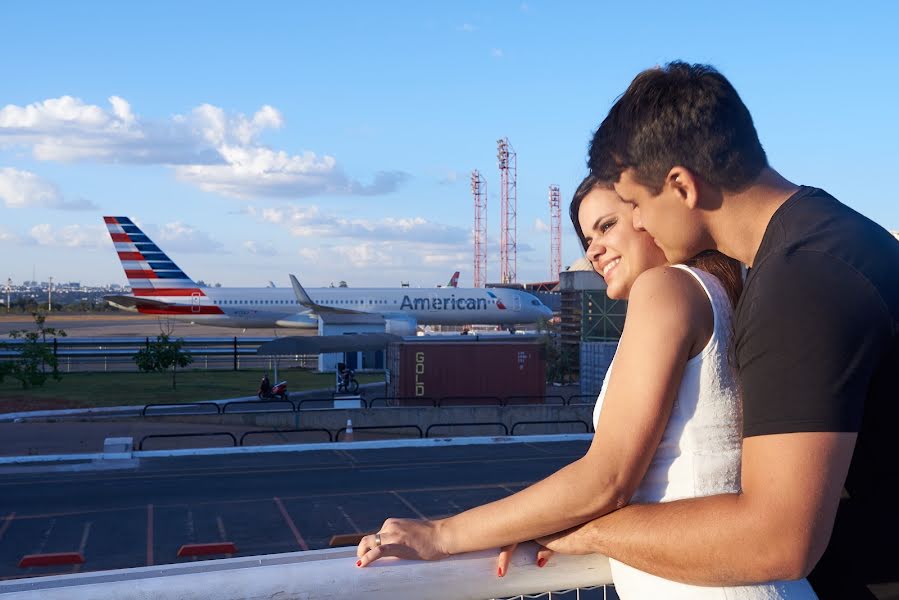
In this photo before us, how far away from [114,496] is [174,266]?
149 ft

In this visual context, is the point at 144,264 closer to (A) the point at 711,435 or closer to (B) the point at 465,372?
(B) the point at 465,372

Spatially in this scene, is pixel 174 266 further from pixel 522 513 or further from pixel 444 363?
pixel 522 513

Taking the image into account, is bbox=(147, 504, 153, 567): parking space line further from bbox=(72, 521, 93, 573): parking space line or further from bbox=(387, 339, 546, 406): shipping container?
bbox=(387, 339, 546, 406): shipping container

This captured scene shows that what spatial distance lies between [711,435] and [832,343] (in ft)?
1.39

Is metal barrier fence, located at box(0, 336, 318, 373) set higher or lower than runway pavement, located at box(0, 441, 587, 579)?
higher

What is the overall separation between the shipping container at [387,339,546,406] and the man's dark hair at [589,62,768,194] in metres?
28.4

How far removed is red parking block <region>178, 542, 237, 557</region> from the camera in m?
11.7

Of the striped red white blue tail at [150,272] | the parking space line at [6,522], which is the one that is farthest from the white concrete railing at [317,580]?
the striped red white blue tail at [150,272]

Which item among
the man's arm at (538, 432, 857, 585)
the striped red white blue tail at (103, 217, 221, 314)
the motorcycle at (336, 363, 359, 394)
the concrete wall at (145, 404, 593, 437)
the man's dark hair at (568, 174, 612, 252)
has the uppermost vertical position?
the striped red white blue tail at (103, 217, 221, 314)

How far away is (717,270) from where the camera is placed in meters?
2.34

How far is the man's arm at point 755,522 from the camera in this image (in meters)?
1.80

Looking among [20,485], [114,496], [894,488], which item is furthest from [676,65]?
[20,485]

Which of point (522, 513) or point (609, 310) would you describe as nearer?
point (522, 513)

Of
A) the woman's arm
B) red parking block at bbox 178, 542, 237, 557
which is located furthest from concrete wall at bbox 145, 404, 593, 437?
the woman's arm
